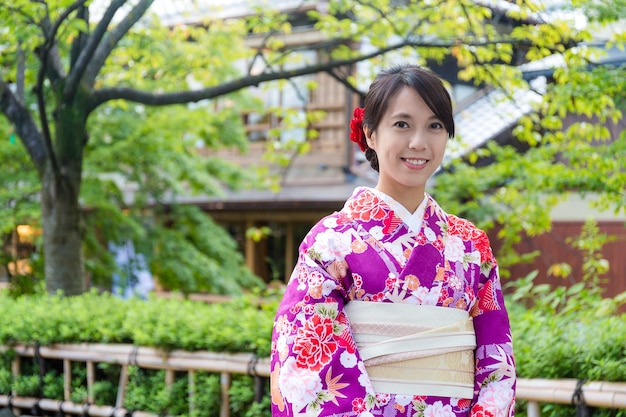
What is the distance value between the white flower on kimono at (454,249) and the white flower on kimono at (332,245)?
296 millimetres

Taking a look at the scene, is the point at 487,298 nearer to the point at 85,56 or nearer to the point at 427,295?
the point at 427,295

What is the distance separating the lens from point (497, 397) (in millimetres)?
2279

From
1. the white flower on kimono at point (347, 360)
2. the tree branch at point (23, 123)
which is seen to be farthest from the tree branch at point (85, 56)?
the white flower on kimono at point (347, 360)

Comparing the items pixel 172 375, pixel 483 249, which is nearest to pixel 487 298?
pixel 483 249

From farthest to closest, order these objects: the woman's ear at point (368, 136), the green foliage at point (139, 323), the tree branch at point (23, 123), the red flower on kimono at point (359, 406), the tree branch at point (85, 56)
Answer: the tree branch at point (23, 123) < the tree branch at point (85, 56) < the green foliage at point (139, 323) < the woman's ear at point (368, 136) < the red flower on kimono at point (359, 406)

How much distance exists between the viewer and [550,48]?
17.9 feet

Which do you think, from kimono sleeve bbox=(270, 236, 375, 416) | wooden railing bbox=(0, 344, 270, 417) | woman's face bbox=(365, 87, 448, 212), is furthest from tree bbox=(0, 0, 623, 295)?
kimono sleeve bbox=(270, 236, 375, 416)

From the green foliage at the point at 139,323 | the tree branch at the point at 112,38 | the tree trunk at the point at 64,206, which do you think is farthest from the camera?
the tree trunk at the point at 64,206

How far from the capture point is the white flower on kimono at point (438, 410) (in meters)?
2.21

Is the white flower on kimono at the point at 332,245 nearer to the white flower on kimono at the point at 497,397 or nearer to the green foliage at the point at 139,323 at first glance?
the white flower on kimono at the point at 497,397

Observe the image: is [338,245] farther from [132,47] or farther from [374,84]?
[132,47]

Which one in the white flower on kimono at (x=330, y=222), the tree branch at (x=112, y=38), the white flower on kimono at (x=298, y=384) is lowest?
the white flower on kimono at (x=298, y=384)

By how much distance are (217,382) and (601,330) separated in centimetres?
187

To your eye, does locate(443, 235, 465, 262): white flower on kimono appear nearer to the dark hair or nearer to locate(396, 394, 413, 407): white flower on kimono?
the dark hair
